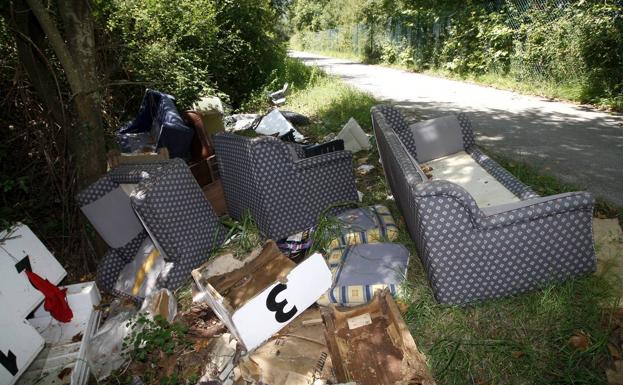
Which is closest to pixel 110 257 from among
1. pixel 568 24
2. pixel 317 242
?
pixel 317 242

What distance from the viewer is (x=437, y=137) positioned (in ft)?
13.4

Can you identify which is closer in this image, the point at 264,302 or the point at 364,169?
the point at 264,302

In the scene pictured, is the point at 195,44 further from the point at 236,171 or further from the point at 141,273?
the point at 141,273

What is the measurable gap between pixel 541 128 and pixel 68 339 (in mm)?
6168

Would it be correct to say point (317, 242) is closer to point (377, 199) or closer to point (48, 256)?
point (377, 199)

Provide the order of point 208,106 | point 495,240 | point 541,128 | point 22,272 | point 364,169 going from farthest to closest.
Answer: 1. point 208,106
2. point 541,128
3. point 364,169
4. point 22,272
5. point 495,240

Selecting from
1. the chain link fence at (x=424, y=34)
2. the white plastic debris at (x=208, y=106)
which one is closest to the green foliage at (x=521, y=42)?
the chain link fence at (x=424, y=34)

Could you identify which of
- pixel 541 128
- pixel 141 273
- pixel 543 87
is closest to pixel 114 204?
pixel 141 273

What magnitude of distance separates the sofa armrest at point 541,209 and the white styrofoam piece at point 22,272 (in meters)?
2.88

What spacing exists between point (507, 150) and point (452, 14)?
7506mm

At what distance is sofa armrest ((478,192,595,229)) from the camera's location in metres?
2.05

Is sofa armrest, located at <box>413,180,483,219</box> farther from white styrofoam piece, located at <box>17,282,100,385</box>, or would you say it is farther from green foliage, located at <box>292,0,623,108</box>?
green foliage, located at <box>292,0,623,108</box>

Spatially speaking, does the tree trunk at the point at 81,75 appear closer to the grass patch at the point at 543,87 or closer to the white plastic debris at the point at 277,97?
the white plastic debris at the point at 277,97

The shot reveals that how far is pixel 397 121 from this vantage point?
3.85 m
